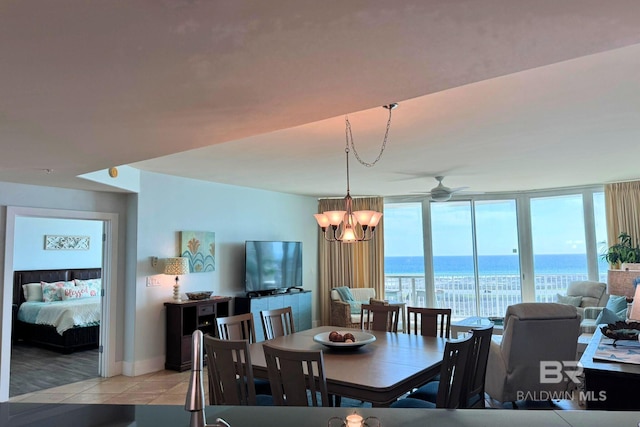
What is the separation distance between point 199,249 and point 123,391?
6.56ft

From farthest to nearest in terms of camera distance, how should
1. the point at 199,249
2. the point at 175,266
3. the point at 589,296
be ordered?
the point at 589,296, the point at 199,249, the point at 175,266

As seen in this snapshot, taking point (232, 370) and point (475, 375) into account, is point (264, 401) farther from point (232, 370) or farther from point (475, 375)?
point (475, 375)

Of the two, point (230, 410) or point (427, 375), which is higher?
point (230, 410)

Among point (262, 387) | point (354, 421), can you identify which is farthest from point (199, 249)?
point (354, 421)

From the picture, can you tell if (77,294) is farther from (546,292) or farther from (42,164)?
(546,292)

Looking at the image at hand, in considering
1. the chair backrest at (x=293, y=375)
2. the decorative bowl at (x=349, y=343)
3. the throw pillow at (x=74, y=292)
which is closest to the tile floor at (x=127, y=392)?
the decorative bowl at (x=349, y=343)

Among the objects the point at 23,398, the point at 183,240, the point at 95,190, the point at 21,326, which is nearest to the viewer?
the point at 23,398

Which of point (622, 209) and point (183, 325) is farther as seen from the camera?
point (622, 209)

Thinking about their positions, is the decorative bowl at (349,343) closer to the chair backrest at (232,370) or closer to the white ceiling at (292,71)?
the chair backrest at (232,370)

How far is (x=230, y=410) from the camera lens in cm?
153

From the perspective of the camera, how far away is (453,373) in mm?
2389

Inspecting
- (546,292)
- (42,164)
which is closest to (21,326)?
(42,164)

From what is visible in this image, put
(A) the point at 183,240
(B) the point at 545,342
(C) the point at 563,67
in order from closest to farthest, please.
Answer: (C) the point at 563,67 < (B) the point at 545,342 < (A) the point at 183,240

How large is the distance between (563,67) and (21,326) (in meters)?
8.47
